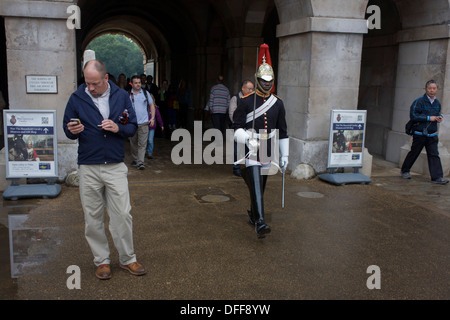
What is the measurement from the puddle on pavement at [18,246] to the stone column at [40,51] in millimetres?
1624

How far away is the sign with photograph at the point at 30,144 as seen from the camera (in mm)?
6656

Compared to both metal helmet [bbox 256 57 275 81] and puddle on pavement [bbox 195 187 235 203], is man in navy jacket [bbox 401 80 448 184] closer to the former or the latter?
puddle on pavement [bbox 195 187 235 203]

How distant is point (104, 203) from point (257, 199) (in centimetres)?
180

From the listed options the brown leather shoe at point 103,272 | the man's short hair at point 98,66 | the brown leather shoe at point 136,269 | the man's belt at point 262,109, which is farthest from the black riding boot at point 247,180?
the man's short hair at point 98,66

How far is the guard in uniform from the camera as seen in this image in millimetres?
5242

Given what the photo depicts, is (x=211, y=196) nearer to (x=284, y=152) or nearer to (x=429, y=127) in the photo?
(x=284, y=152)

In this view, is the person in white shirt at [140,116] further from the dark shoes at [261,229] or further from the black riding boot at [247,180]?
the dark shoes at [261,229]

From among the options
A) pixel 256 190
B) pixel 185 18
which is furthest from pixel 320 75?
pixel 185 18

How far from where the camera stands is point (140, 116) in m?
8.57

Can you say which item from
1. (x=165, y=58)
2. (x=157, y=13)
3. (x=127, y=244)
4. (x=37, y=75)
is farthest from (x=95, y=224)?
(x=165, y=58)

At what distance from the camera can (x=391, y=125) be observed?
36.2 feet

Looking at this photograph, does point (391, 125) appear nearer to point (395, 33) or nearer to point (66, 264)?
point (395, 33)

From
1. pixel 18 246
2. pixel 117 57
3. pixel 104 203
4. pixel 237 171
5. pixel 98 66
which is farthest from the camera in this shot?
pixel 117 57

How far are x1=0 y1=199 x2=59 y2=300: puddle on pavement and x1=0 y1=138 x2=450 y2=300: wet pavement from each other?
0.01 m
